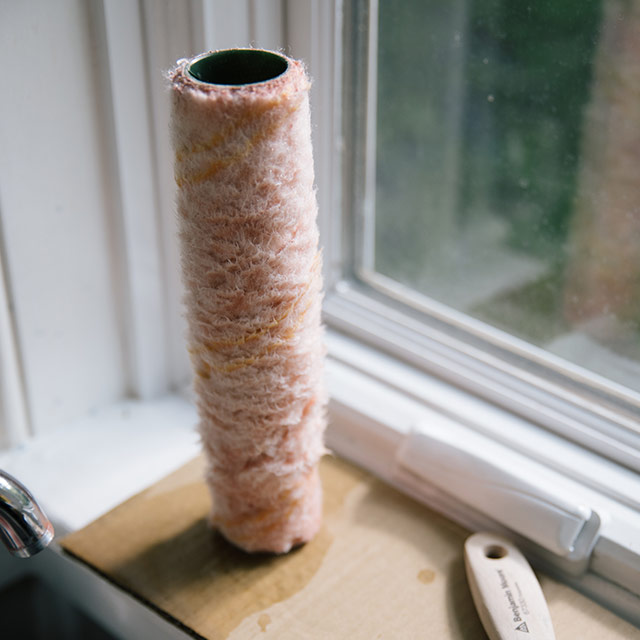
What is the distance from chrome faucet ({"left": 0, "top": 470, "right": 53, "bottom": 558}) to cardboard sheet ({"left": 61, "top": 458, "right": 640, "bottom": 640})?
0.49 feet

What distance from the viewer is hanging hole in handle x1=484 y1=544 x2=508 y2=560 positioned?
2.09 ft

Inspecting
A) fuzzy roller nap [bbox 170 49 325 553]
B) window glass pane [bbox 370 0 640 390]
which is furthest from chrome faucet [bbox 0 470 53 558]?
window glass pane [bbox 370 0 640 390]

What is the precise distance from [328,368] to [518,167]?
0.85ft

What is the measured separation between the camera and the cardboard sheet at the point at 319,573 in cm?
59

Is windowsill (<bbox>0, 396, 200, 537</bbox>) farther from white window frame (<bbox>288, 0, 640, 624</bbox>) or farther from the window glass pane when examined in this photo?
the window glass pane

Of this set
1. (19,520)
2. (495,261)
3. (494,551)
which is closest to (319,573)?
(494,551)

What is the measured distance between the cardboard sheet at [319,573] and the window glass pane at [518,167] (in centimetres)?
21

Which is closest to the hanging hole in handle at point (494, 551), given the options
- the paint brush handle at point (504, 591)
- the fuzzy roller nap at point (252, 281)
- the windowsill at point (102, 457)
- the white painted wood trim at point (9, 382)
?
the paint brush handle at point (504, 591)

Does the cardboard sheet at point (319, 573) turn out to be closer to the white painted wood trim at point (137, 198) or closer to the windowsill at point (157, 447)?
the windowsill at point (157, 447)

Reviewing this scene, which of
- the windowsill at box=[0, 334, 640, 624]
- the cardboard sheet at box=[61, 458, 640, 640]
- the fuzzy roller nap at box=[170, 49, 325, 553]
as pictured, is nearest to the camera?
the fuzzy roller nap at box=[170, 49, 325, 553]

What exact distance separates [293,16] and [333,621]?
1.63 feet

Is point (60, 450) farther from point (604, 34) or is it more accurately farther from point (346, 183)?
point (604, 34)

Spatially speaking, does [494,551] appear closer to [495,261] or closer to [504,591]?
[504,591]

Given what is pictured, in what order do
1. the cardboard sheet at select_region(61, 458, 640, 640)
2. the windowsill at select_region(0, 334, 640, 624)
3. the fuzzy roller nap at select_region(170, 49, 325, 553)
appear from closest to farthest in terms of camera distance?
the fuzzy roller nap at select_region(170, 49, 325, 553), the cardboard sheet at select_region(61, 458, 640, 640), the windowsill at select_region(0, 334, 640, 624)
